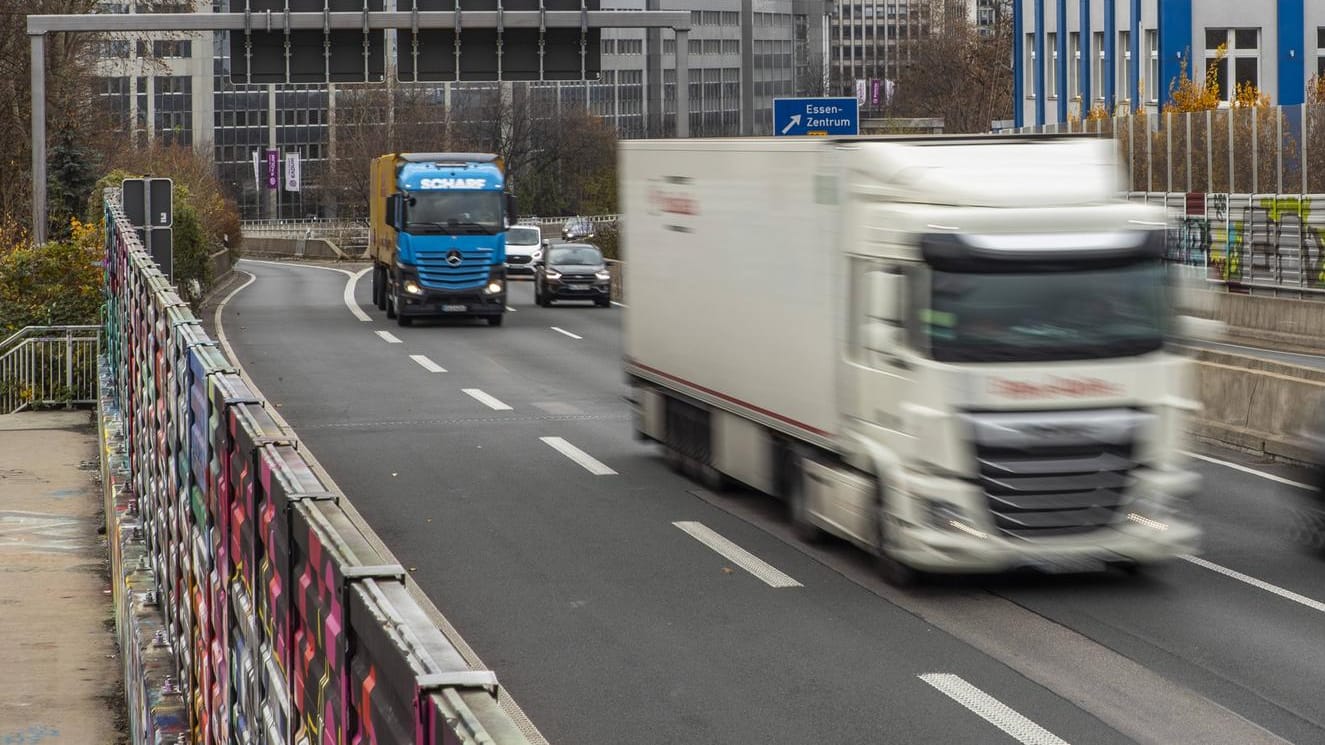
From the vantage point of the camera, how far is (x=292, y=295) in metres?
52.9

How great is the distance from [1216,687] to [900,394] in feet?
9.94

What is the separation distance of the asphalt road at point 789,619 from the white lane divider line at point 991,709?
19 mm

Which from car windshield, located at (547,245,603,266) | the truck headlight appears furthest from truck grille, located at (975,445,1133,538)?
car windshield, located at (547,245,603,266)

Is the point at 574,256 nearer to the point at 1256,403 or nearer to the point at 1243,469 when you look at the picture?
the point at 1256,403

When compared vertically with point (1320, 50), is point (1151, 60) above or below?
above

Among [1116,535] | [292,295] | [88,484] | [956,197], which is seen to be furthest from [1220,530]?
[292,295]

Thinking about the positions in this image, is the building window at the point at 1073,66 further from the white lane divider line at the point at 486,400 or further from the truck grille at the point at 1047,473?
the truck grille at the point at 1047,473

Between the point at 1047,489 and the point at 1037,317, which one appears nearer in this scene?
the point at 1047,489

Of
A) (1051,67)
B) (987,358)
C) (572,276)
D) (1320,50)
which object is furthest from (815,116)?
(1051,67)

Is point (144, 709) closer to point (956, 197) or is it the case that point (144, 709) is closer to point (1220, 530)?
point (956, 197)

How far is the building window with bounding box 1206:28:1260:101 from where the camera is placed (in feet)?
197

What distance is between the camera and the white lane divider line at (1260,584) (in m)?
12.4

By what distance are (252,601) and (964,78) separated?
11354 cm

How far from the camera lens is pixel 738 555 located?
14.1m
